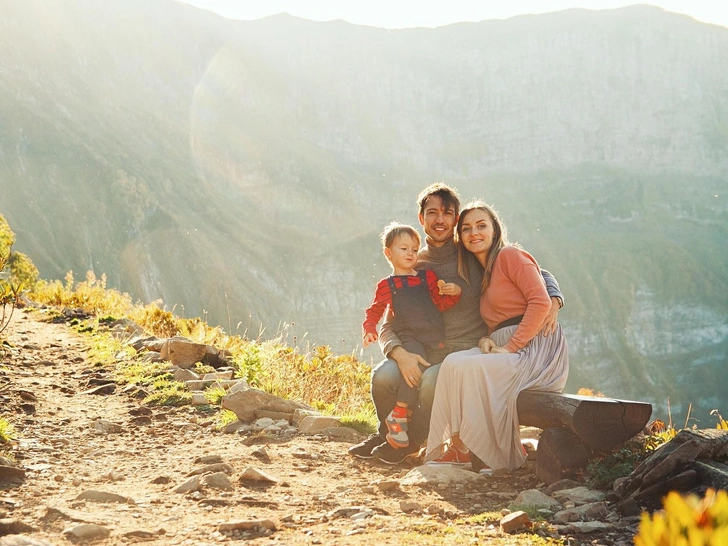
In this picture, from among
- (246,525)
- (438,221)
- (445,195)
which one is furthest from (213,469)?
(445,195)

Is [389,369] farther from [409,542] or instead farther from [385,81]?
[385,81]

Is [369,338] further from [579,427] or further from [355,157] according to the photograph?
[355,157]

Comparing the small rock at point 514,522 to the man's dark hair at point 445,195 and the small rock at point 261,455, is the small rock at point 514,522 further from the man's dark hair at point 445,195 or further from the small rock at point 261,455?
the man's dark hair at point 445,195

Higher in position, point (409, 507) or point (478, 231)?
point (478, 231)

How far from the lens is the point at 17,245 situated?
1533 inches

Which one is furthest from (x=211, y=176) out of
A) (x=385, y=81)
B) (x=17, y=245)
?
(x=385, y=81)

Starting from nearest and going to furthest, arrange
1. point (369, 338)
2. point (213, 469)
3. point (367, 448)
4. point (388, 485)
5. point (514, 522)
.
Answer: point (514, 522) → point (388, 485) → point (213, 469) → point (367, 448) → point (369, 338)

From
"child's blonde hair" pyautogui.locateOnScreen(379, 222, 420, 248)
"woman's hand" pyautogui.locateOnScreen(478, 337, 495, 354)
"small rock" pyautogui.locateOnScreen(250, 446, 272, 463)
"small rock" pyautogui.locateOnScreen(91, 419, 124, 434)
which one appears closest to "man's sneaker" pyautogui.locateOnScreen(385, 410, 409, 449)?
"woman's hand" pyautogui.locateOnScreen(478, 337, 495, 354)

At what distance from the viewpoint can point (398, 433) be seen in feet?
15.2

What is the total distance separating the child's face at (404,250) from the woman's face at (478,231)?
0.37 meters

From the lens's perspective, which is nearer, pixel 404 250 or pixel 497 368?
pixel 497 368

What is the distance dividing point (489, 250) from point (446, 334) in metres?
0.68

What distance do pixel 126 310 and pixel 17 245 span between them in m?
30.1

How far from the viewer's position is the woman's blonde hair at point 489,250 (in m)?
4.78
